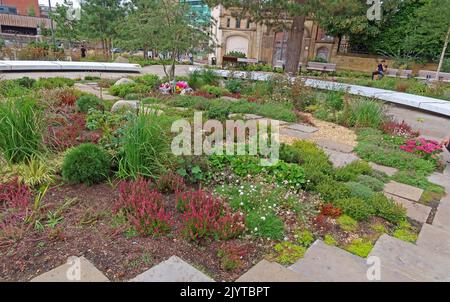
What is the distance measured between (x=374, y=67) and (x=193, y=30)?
60.7 feet

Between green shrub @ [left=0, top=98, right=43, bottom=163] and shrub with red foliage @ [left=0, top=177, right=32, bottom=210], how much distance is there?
363 mm

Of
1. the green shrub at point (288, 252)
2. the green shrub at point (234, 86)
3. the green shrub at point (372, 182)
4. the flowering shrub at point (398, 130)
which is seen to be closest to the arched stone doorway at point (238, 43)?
the green shrub at point (234, 86)

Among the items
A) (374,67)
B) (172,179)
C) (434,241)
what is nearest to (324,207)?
(434,241)

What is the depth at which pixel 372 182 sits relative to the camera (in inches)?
120

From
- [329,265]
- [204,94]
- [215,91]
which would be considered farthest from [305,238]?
[215,91]

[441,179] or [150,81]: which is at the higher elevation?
[150,81]

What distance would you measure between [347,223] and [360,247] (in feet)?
1.00

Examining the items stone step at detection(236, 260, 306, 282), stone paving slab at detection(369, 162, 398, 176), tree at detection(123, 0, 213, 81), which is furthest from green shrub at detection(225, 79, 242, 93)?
stone step at detection(236, 260, 306, 282)

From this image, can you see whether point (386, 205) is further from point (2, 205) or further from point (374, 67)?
point (374, 67)

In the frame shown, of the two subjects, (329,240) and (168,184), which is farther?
Answer: (168,184)

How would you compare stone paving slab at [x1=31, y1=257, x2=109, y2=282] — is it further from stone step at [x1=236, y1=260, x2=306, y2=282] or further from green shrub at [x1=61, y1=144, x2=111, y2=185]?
green shrub at [x1=61, y1=144, x2=111, y2=185]

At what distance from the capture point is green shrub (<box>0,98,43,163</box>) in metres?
2.76

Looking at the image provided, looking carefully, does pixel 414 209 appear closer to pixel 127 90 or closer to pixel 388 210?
pixel 388 210
